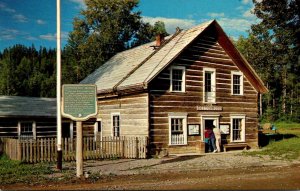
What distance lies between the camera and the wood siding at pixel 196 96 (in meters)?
24.0

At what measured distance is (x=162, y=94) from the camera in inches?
952

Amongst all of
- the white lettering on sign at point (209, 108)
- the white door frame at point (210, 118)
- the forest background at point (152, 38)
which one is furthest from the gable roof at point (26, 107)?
the forest background at point (152, 38)

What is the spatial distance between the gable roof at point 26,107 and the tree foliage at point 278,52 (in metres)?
22.8

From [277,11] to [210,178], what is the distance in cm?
3014

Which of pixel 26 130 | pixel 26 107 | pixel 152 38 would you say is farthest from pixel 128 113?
pixel 152 38

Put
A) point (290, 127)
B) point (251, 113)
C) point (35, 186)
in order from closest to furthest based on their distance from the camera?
1. point (35, 186)
2. point (251, 113)
3. point (290, 127)

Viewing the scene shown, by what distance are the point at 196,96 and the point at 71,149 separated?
30.2 ft

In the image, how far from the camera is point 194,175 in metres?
15.2

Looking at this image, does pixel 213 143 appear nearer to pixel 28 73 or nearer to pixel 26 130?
pixel 26 130

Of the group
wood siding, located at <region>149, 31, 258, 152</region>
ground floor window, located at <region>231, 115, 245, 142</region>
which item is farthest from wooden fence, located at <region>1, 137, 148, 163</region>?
ground floor window, located at <region>231, 115, 245, 142</region>

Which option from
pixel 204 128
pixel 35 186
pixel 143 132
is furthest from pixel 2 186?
pixel 204 128

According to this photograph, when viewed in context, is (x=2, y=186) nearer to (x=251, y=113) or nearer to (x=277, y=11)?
(x=251, y=113)

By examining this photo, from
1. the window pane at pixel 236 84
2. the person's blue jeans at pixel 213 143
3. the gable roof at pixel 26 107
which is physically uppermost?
the window pane at pixel 236 84

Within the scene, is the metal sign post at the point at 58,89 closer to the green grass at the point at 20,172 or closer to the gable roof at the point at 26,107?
the green grass at the point at 20,172
